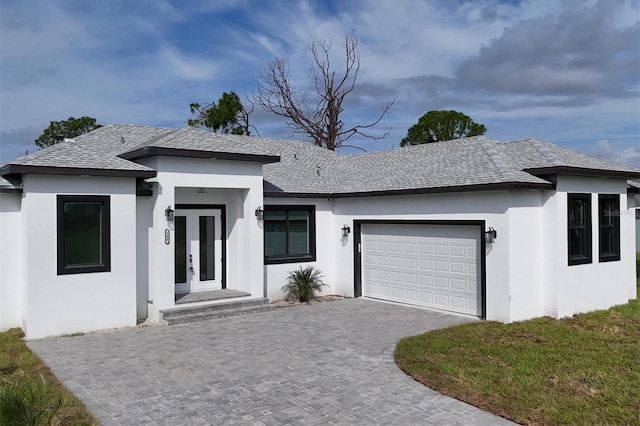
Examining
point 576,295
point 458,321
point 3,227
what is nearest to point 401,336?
point 458,321

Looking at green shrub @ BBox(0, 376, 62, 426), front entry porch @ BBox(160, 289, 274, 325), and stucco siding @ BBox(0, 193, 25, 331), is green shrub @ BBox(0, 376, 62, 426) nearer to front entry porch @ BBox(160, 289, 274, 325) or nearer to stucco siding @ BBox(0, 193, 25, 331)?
front entry porch @ BBox(160, 289, 274, 325)

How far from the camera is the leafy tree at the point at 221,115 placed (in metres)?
28.8

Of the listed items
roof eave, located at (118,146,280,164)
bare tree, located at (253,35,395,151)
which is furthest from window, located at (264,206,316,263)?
bare tree, located at (253,35,395,151)

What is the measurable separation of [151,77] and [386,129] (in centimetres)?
1945

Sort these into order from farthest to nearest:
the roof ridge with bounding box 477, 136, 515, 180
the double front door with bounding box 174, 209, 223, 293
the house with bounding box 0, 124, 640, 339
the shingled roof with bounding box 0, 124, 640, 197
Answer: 1. the double front door with bounding box 174, 209, 223, 293
2. the roof ridge with bounding box 477, 136, 515, 180
3. the shingled roof with bounding box 0, 124, 640, 197
4. the house with bounding box 0, 124, 640, 339

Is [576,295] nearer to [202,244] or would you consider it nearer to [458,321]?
[458,321]

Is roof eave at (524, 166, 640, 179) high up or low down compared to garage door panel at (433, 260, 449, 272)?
up

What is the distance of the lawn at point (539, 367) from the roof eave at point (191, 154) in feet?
19.8

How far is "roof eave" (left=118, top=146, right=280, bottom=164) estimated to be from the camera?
36.4ft

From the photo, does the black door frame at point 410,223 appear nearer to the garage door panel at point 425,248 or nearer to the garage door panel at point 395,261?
the garage door panel at point 425,248

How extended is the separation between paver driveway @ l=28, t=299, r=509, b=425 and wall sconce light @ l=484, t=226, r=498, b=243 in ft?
6.67

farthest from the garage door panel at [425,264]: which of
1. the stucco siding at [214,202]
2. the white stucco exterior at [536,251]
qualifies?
the stucco siding at [214,202]

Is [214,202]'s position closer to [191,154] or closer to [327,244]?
[191,154]

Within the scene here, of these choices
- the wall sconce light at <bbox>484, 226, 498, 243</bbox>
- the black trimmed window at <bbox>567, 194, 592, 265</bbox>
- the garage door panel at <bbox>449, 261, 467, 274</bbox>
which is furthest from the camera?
the garage door panel at <bbox>449, 261, 467, 274</bbox>
